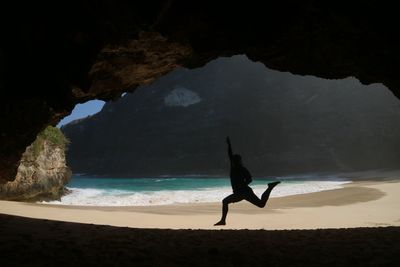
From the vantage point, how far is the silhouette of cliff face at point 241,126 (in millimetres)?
64938

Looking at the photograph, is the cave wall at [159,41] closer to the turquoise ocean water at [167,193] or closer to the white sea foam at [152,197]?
the white sea foam at [152,197]

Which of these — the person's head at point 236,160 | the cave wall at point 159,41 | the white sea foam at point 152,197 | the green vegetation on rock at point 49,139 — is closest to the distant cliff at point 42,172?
the green vegetation on rock at point 49,139

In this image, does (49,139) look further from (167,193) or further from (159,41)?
(159,41)

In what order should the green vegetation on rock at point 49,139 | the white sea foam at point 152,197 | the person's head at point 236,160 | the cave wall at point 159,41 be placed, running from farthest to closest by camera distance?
the white sea foam at point 152,197, the green vegetation on rock at point 49,139, the person's head at point 236,160, the cave wall at point 159,41

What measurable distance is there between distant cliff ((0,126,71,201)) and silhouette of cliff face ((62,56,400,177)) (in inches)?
1879

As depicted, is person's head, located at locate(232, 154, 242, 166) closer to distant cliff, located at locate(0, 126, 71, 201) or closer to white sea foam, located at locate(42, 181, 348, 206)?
distant cliff, located at locate(0, 126, 71, 201)

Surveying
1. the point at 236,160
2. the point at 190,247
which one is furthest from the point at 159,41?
the point at 190,247

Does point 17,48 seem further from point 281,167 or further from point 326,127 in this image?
point 326,127

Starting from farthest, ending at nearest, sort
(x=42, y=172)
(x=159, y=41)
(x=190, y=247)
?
(x=42, y=172)
(x=159, y=41)
(x=190, y=247)

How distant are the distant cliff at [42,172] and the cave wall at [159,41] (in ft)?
34.0

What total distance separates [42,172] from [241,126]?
186 feet

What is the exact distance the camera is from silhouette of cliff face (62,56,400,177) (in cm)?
6494

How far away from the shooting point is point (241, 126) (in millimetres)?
73562

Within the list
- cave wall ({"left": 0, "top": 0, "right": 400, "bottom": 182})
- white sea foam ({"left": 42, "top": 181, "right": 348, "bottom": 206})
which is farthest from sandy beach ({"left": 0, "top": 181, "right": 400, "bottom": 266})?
white sea foam ({"left": 42, "top": 181, "right": 348, "bottom": 206})
